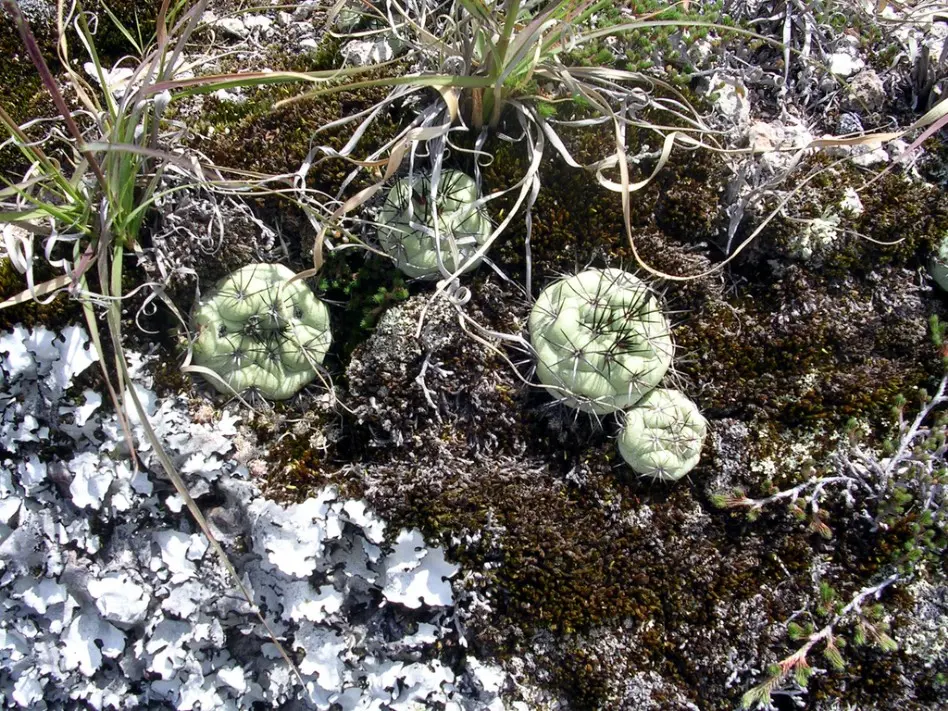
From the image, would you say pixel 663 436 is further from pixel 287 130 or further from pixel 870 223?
pixel 287 130

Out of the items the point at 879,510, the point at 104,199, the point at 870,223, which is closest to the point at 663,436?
the point at 879,510

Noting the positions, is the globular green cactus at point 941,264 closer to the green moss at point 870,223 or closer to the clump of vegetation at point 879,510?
the green moss at point 870,223

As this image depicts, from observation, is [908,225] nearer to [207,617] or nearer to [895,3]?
[895,3]

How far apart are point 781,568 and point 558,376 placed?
133 centimetres

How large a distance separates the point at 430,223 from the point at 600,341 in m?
0.88

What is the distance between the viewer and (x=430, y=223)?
295 cm

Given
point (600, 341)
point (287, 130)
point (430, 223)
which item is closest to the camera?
point (600, 341)

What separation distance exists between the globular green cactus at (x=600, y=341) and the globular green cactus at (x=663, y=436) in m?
0.09

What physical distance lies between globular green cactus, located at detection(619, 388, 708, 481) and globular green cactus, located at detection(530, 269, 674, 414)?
9 centimetres

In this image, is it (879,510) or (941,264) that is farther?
(941,264)

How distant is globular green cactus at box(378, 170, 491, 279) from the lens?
2.96 meters

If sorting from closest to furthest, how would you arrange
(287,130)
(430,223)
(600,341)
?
(600,341) → (430,223) → (287,130)

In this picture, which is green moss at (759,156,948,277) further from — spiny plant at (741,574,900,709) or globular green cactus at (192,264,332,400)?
globular green cactus at (192,264,332,400)

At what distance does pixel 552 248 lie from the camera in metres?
3.16
